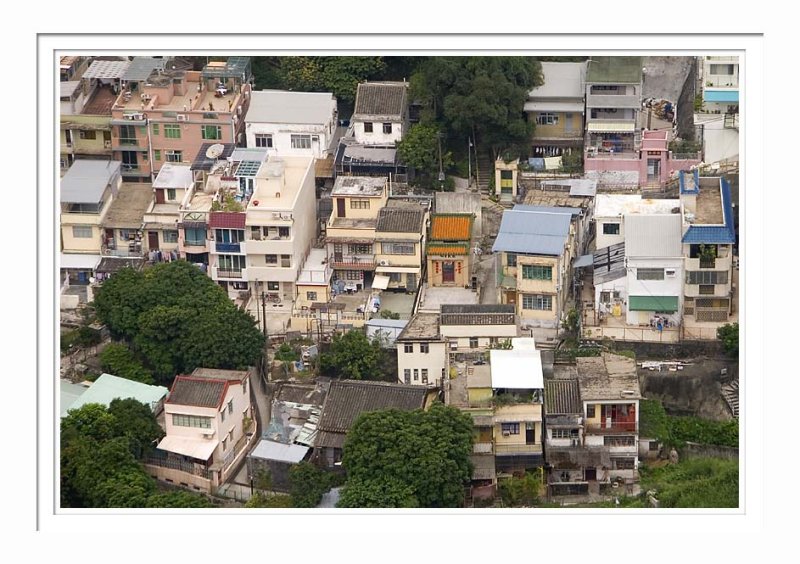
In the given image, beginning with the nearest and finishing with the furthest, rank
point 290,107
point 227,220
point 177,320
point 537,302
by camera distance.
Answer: point 177,320
point 537,302
point 227,220
point 290,107

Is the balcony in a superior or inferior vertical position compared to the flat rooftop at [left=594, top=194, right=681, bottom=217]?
inferior

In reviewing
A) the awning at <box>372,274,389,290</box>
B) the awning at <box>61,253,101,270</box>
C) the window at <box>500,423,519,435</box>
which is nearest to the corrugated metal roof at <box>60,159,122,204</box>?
the awning at <box>61,253,101,270</box>

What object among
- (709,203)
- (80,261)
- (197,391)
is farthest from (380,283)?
(709,203)

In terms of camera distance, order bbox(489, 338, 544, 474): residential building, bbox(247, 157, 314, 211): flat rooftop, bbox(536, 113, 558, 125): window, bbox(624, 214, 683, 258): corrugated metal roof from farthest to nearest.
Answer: bbox(536, 113, 558, 125): window < bbox(247, 157, 314, 211): flat rooftop < bbox(624, 214, 683, 258): corrugated metal roof < bbox(489, 338, 544, 474): residential building

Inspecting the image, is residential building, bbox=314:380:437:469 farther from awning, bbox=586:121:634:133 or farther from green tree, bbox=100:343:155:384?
awning, bbox=586:121:634:133

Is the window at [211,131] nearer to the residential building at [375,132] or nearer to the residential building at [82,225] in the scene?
the residential building at [375,132]

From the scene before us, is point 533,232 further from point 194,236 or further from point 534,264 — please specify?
point 194,236
